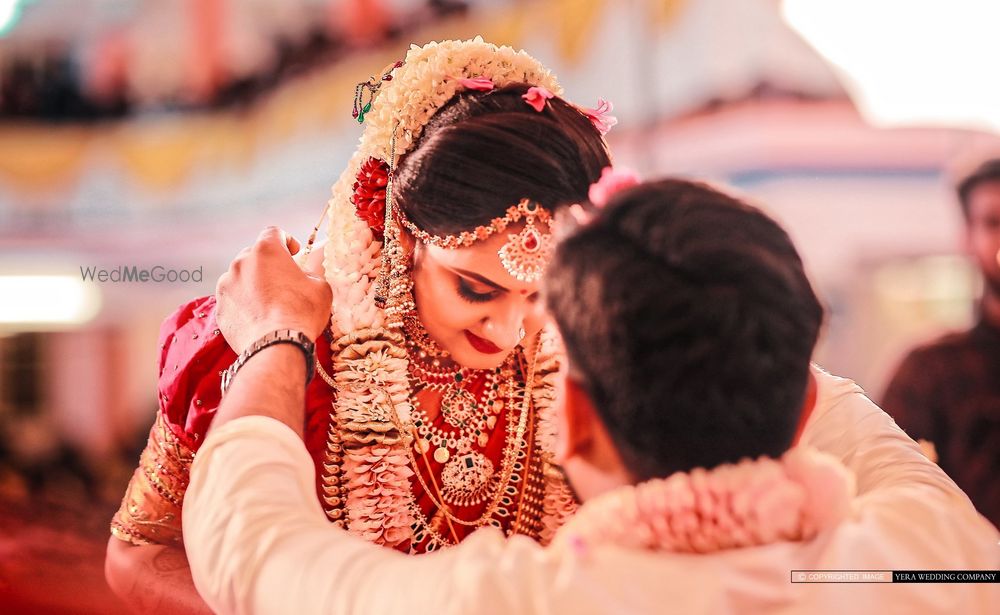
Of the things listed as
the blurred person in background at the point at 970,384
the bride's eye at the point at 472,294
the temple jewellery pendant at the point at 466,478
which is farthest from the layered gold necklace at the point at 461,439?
the blurred person in background at the point at 970,384

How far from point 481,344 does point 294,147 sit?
760 mm

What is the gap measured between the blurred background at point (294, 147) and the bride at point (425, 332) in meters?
0.41

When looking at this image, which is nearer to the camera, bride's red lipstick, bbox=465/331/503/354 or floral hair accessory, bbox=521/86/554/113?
floral hair accessory, bbox=521/86/554/113

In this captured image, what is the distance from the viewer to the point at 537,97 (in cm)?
117

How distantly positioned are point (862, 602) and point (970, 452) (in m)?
1.22

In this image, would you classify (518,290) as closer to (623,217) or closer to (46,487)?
(623,217)

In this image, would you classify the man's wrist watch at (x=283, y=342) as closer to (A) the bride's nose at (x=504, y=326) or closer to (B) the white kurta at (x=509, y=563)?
(B) the white kurta at (x=509, y=563)

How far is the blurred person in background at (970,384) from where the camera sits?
5.64 ft

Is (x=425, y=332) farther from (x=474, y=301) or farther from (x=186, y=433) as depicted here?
(x=186, y=433)

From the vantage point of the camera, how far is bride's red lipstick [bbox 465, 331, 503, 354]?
127cm

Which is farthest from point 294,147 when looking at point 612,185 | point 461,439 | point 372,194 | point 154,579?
point 612,185

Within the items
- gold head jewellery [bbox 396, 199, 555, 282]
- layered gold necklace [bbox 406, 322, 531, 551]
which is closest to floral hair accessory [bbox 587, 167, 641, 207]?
gold head jewellery [bbox 396, 199, 555, 282]

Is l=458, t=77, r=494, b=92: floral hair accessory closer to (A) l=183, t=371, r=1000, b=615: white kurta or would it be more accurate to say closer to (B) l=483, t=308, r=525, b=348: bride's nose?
(B) l=483, t=308, r=525, b=348: bride's nose

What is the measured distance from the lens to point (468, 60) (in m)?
1.25
